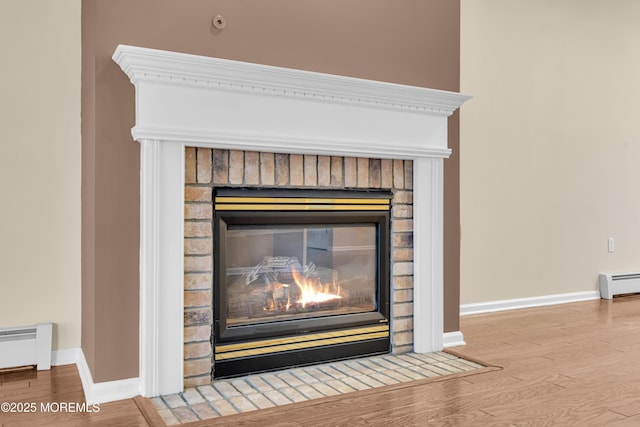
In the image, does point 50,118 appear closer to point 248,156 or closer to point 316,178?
point 248,156

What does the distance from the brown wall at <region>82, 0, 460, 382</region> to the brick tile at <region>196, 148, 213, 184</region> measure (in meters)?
Result: 0.25

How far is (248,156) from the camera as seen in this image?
8.05 feet

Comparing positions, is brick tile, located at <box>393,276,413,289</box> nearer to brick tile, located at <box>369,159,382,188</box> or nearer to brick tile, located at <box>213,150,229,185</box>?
brick tile, located at <box>369,159,382,188</box>

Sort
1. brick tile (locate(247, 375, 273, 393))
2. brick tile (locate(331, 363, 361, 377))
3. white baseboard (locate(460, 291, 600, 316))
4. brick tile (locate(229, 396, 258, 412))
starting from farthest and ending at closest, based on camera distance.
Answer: white baseboard (locate(460, 291, 600, 316)) → brick tile (locate(331, 363, 361, 377)) → brick tile (locate(247, 375, 273, 393)) → brick tile (locate(229, 396, 258, 412))

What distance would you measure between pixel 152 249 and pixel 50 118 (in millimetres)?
989

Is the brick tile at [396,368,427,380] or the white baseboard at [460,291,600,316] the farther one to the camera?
the white baseboard at [460,291,600,316]

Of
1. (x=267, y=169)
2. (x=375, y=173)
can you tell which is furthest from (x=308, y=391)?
(x=375, y=173)

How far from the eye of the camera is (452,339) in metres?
3.03

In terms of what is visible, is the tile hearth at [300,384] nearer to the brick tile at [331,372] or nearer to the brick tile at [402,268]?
the brick tile at [331,372]

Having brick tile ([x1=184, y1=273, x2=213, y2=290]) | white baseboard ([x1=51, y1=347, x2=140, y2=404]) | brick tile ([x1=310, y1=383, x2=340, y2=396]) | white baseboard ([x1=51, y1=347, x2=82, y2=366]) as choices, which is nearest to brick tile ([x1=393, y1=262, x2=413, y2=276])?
brick tile ([x1=310, y1=383, x2=340, y2=396])

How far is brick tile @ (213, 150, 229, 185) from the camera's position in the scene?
2389 millimetres

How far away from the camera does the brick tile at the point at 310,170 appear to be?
102 inches

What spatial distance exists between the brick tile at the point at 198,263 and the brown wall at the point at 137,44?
207 millimetres

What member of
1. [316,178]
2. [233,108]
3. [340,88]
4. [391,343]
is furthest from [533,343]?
[233,108]
